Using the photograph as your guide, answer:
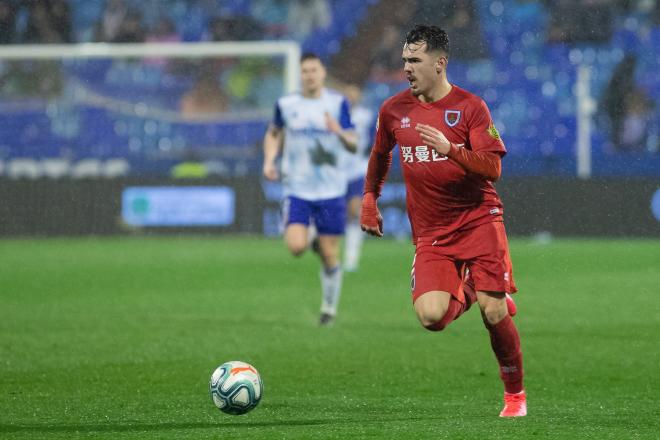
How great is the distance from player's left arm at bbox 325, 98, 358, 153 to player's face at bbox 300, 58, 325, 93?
10.8 inches

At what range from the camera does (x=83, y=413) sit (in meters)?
5.99

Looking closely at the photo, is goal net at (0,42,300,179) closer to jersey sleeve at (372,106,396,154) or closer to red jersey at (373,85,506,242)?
jersey sleeve at (372,106,396,154)

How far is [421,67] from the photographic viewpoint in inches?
233

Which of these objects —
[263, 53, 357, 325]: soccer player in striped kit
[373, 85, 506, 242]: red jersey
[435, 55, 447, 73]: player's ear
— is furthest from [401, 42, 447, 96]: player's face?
[263, 53, 357, 325]: soccer player in striped kit

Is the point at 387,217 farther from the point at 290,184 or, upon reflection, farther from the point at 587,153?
the point at 290,184

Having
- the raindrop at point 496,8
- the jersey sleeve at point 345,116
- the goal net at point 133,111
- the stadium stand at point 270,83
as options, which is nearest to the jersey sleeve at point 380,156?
the jersey sleeve at point 345,116

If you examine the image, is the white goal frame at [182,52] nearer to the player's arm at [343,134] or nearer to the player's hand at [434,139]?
the player's arm at [343,134]

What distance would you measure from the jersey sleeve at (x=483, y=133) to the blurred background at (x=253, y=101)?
43.3ft

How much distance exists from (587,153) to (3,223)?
397 inches

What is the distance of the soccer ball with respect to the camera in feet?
18.6

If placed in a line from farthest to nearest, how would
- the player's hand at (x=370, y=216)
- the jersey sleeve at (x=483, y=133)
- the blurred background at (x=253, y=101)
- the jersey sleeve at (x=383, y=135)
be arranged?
the blurred background at (x=253, y=101)
the player's hand at (x=370, y=216)
the jersey sleeve at (x=383, y=135)
the jersey sleeve at (x=483, y=133)

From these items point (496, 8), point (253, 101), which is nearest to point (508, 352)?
point (253, 101)

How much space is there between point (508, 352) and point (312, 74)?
4.64 m

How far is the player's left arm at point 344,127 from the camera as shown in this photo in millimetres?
9695
